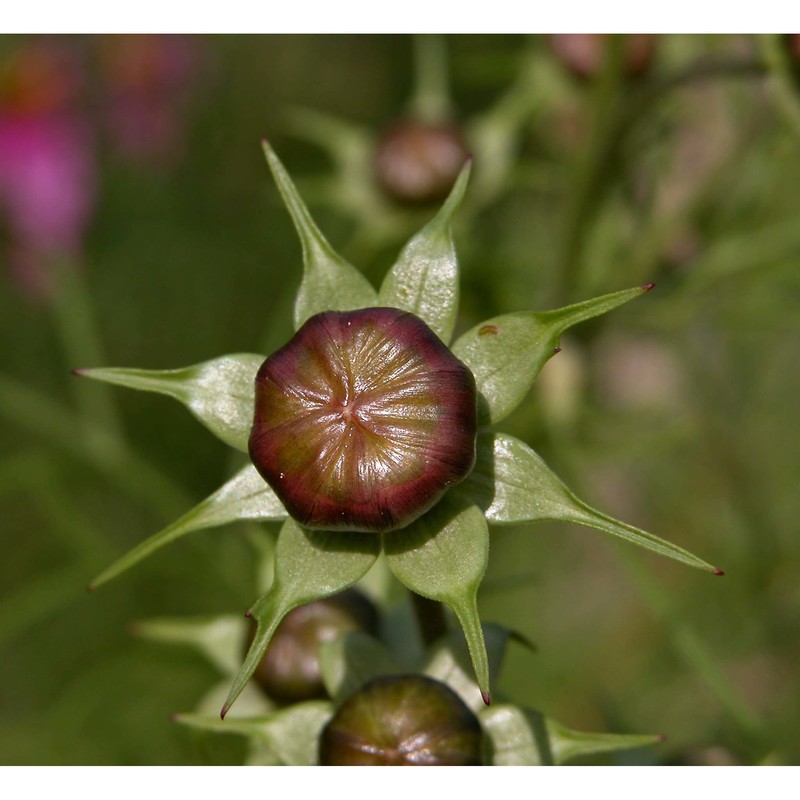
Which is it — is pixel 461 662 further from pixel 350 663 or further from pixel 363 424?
pixel 363 424

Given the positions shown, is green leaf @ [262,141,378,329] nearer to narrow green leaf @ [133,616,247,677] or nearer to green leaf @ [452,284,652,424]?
green leaf @ [452,284,652,424]

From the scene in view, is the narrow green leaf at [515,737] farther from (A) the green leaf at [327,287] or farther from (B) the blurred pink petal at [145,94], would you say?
(B) the blurred pink petal at [145,94]

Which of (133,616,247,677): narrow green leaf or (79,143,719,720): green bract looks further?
(133,616,247,677): narrow green leaf

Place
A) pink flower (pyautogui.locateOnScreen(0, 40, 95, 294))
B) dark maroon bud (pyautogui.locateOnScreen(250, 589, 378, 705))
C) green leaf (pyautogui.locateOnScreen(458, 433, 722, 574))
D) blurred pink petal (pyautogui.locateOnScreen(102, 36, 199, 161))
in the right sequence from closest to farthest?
1. green leaf (pyautogui.locateOnScreen(458, 433, 722, 574))
2. dark maroon bud (pyautogui.locateOnScreen(250, 589, 378, 705))
3. pink flower (pyautogui.locateOnScreen(0, 40, 95, 294))
4. blurred pink petal (pyautogui.locateOnScreen(102, 36, 199, 161))

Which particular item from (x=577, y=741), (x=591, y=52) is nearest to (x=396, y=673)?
(x=577, y=741)

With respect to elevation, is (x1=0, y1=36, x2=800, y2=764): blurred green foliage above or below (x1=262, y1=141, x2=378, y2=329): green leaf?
below

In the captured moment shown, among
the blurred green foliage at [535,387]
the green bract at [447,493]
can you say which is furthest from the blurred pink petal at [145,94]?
the green bract at [447,493]

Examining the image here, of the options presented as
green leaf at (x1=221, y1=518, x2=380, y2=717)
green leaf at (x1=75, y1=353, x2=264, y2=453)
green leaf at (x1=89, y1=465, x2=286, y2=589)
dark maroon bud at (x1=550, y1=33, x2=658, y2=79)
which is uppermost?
dark maroon bud at (x1=550, y1=33, x2=658, y2=79)

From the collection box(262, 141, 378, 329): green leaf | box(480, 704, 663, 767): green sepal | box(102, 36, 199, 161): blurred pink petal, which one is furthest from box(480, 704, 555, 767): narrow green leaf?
box(102, 36, 199, 161): blurred pink petal
